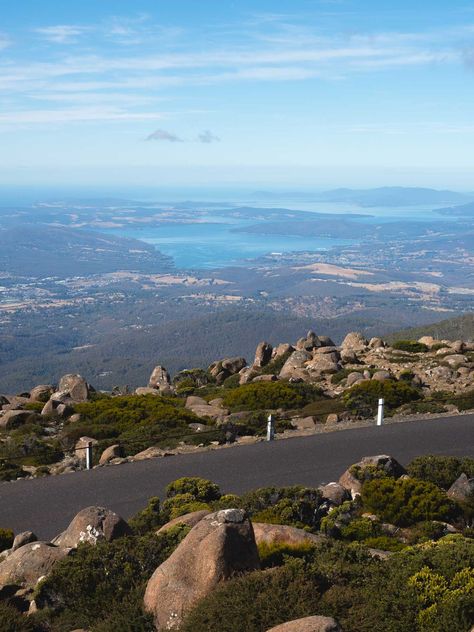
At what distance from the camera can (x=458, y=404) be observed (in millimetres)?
25781

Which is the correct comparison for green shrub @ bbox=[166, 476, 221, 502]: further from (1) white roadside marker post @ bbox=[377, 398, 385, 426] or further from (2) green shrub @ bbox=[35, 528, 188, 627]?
(1) white roadside marker post @ bbox=[377, 398, 385, 426]

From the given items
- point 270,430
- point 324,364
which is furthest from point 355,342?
point 270,430

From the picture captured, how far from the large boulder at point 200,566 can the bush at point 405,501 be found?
18.0 feet

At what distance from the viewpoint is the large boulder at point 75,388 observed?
100.0 ft

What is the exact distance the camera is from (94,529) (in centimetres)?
1137

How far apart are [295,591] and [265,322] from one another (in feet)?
470

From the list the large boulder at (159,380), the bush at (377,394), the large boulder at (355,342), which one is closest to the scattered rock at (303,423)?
the bush at (377,394)

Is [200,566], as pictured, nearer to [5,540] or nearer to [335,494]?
[5,540]

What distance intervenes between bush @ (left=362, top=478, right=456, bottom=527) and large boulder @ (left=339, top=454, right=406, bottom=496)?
614 millimetres

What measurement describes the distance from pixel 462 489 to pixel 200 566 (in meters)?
8.14

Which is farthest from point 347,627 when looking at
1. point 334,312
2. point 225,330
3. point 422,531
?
point 334,312

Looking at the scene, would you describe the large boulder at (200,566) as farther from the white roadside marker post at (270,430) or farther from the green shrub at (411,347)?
the green shrub at (411,347)

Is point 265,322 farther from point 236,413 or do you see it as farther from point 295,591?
point 295,591

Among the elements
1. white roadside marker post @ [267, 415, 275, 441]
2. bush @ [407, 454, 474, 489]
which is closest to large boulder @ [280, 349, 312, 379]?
white roadside marker post @ [267, 415, 275, 441]
